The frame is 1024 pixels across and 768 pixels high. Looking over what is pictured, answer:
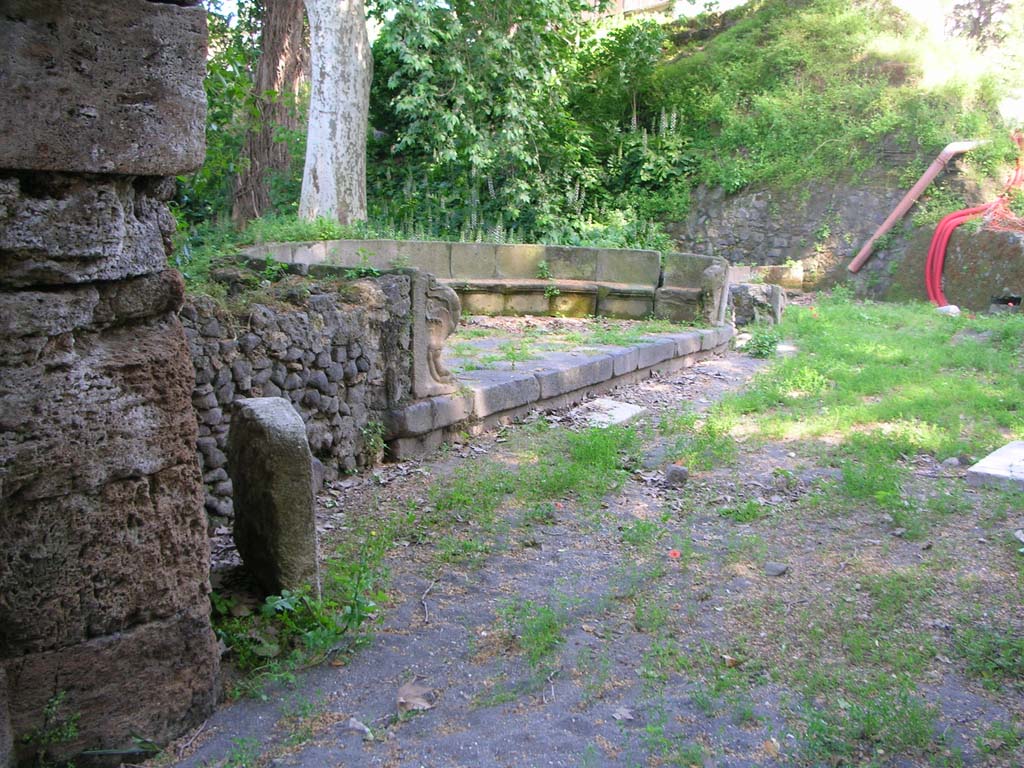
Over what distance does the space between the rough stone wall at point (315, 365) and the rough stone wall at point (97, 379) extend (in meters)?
1.64

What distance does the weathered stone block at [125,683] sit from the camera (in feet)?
8.34

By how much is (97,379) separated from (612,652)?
6.51 feet

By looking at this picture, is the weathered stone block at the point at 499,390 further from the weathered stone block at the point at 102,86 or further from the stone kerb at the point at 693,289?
the stone kerb at the point at 693,289

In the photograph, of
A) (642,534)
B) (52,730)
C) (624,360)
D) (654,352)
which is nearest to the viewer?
(52,730)

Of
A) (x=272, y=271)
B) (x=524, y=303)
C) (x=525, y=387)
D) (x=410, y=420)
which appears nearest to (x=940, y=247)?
(x=524, y=303)

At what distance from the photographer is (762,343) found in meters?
10.3

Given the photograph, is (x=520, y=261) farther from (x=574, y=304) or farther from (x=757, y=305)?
(x=757, y=305)

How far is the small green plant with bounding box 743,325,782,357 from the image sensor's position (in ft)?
33.4

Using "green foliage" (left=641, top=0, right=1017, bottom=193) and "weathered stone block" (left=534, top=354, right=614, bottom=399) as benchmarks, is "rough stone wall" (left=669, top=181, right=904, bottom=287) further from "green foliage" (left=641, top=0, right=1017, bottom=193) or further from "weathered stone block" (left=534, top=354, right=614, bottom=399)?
"weathered stone block" (left=534, top=354, right=614, bottom=399)

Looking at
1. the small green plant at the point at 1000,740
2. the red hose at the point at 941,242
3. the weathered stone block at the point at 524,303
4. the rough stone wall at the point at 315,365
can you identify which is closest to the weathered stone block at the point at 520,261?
the weathered stone block at the point at 524,303

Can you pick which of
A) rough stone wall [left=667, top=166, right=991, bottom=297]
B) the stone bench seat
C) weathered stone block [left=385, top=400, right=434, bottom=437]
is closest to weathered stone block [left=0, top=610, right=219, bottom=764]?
weathered stone block [left=385, top=400, right=434, bottom=437]

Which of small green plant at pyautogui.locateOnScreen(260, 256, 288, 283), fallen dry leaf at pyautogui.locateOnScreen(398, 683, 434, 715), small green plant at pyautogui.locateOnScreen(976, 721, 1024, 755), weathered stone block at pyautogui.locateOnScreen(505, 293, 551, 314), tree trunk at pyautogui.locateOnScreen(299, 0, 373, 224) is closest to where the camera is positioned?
small green plant at pyautogui.locateOnScreen(976, 721, 1024, 755)

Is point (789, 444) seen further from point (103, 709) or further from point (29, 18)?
point (29, 18)

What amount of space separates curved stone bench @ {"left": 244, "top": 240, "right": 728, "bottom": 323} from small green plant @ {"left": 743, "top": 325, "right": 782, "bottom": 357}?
1.63 ft
